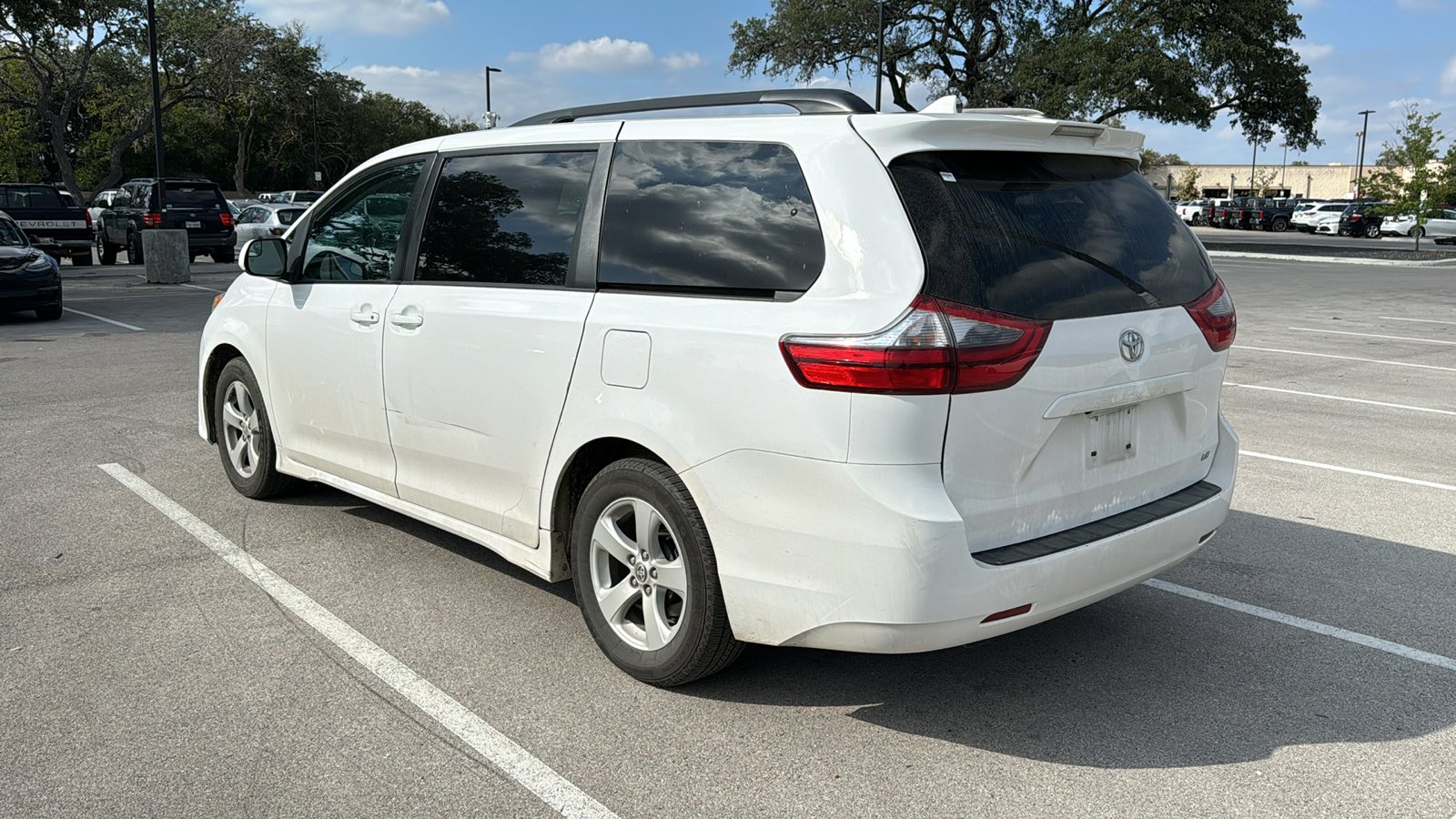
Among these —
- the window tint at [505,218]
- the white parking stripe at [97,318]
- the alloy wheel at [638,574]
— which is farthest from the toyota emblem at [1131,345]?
the white parking stripe at [97,318]

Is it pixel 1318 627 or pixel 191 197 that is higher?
pixel 191 197

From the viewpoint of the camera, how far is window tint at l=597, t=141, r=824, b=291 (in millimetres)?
3285

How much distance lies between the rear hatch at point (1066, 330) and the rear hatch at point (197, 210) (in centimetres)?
2514

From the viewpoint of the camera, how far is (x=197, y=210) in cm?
2520

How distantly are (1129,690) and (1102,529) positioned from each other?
0.66m

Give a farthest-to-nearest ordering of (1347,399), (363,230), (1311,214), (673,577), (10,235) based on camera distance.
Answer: (1311,214), (10,235), (1347,399), (363,230), (673,577)

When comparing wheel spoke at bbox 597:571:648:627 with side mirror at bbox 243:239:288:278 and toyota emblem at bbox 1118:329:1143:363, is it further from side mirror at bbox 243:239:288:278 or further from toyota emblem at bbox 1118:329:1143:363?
side mirror at bbox 243:239:288:278

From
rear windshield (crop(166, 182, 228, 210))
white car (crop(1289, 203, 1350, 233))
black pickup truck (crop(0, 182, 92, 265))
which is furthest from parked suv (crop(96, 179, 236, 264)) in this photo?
white car (crop(1289, 203, 1350, 233))

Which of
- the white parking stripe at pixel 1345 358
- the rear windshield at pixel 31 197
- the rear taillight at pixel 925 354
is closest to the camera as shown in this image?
the rear taillight at pixel 925 354

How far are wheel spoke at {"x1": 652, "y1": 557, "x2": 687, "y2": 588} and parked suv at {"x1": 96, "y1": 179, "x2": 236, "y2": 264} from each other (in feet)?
77.3

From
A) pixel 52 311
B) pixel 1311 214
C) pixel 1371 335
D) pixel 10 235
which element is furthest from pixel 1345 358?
pixel 1311 214

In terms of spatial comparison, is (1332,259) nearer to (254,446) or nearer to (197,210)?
(197,210)

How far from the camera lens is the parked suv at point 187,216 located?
25.0 metres

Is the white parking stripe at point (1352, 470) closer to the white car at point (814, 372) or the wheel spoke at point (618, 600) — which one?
the white car at point (814, 372)
